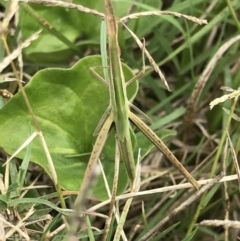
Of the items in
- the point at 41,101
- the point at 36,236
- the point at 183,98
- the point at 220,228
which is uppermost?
the point at 41,101

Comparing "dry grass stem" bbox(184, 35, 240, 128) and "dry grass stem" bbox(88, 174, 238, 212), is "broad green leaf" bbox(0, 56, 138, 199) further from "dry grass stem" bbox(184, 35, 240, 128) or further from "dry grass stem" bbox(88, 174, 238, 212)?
"dry grass stem" bbox(184, 35, 240, 128)

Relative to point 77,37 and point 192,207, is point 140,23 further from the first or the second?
point 192,207

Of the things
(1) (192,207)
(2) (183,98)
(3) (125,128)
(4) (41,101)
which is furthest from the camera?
(2) (183,98)

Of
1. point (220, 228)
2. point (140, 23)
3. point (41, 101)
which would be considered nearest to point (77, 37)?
point (140, 23)

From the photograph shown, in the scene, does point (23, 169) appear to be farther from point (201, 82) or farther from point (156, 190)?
point (201, 82)

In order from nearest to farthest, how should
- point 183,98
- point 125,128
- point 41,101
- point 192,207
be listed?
point 125,128 < point 41,101 < point 192,207 < point 183,98

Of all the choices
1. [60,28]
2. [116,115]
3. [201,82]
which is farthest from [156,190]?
[60,28]
